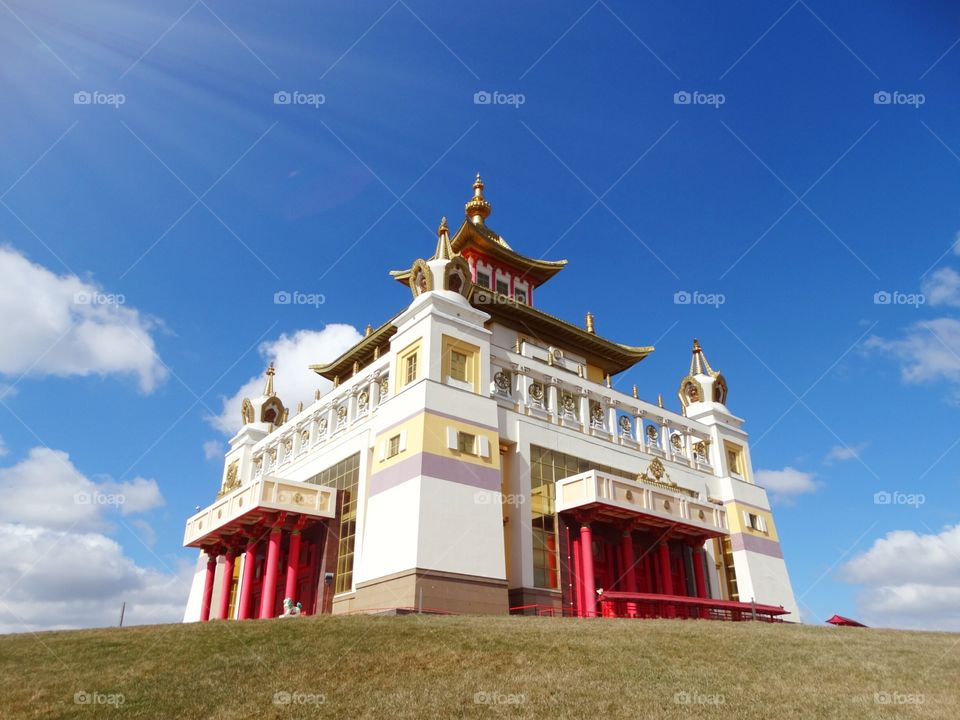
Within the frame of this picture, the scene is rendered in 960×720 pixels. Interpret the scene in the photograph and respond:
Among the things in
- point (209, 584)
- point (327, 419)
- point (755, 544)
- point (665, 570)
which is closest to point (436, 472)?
point (327, 419)

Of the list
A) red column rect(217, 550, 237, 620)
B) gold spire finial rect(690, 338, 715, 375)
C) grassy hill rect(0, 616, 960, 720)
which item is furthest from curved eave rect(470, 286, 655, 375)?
grassy hill rect(0, 616, 960, 720)

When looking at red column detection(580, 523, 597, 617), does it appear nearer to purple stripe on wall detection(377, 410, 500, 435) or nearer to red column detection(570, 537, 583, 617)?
red column detection(570, 537, 583, 617)

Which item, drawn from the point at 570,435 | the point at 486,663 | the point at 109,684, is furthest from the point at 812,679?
the point at 570,435

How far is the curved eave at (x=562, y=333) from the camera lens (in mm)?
42281

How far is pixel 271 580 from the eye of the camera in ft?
106

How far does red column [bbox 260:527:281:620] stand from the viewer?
31.7 metres

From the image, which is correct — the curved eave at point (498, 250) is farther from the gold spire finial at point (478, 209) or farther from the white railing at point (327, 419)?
the white railing at point (327, 419)

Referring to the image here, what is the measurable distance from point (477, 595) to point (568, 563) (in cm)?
575

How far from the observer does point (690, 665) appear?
16141mm

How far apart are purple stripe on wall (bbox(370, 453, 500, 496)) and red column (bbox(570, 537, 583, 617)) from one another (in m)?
4.98

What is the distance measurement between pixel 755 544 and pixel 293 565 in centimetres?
2493

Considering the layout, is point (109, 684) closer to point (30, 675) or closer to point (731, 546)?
point (30, 675)

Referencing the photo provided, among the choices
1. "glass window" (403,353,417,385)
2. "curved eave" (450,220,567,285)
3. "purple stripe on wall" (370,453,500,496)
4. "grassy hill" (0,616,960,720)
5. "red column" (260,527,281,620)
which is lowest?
"grassy hill" (0,616,960,720)

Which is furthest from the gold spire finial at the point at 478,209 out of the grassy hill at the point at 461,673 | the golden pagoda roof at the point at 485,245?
the grassy hill at the point at 461,673
